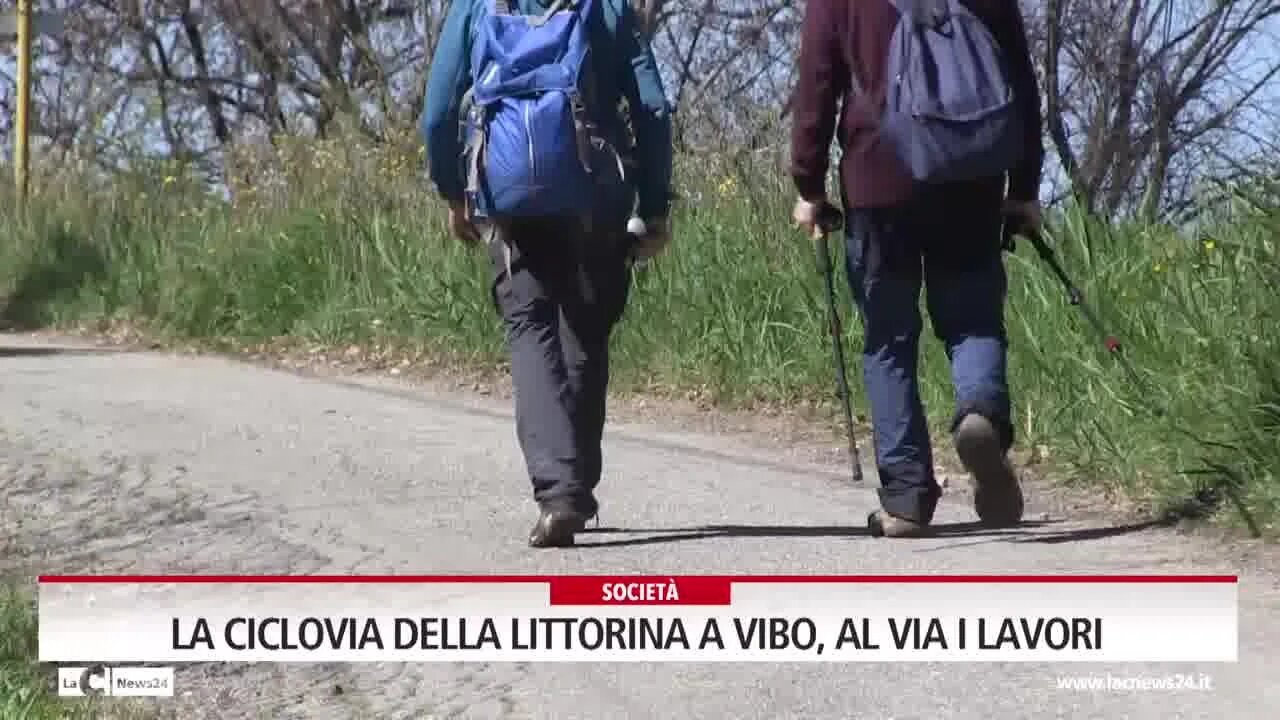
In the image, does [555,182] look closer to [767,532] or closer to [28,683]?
[767,532]

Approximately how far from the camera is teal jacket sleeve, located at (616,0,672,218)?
6148 millimetres

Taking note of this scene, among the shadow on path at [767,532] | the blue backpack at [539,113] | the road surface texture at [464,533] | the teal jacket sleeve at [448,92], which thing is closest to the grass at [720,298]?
the road surface texture at [464,533]

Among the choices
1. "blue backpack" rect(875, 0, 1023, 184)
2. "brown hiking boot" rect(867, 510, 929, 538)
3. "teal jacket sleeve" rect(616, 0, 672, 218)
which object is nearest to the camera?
"blue backpack" rect(875, 0, 1023, 184)

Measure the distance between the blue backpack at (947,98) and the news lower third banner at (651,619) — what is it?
1044 mm

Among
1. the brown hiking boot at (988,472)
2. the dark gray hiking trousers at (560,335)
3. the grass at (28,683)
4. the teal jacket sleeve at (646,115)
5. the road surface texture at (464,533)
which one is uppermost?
the teal jacket sleeve at (646,115)

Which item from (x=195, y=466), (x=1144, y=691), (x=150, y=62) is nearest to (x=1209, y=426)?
(x=1144, y=691)

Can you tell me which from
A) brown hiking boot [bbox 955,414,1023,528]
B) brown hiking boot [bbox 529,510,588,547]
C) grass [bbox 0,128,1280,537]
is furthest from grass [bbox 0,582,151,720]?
grass [bbox 0,128,1280,537]

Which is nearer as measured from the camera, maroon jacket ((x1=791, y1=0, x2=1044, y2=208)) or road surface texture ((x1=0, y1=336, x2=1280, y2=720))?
road surface texture ((x1=0, y1=336, x2=1280, y2=720))

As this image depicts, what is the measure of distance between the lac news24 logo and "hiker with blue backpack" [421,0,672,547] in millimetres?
1392

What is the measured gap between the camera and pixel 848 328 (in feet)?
31.0

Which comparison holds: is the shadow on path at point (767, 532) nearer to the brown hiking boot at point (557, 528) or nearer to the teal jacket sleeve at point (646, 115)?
the brown hiking boot at point (557, 528)

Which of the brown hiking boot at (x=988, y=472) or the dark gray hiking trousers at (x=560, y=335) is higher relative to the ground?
the dark gray hiking trousers at (x=560, y=335)

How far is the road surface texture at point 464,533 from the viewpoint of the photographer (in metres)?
4.82

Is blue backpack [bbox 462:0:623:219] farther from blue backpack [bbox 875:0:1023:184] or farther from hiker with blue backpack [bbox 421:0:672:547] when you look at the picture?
blue backpack [bbox 875:0:1023:184]
